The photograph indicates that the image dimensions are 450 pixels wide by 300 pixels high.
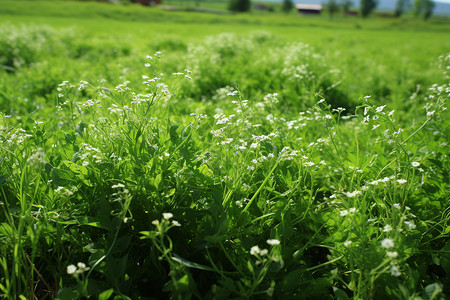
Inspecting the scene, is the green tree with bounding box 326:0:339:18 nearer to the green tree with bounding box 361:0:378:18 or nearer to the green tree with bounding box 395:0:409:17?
the green tree with bounding box 361:0:378:18

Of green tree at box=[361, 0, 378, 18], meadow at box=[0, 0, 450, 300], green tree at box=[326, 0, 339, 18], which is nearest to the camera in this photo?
meadow at box=[0, 0, 450, 300]

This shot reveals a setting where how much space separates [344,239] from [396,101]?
4.95m

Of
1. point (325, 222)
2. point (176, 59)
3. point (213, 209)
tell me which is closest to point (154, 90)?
point (213, 209)

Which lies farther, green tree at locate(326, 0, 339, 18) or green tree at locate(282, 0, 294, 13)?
green tree at locate(326, 0, 339, 18)

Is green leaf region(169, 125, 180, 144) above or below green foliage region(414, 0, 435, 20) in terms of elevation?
below

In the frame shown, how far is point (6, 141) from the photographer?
7.29 ft

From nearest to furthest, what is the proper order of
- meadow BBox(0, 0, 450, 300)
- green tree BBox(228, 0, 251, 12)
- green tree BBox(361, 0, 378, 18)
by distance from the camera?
meadow BBox(0, 0, 450, 300), green tree BBox(228, 0, 251, 12), green tree BBox(361, 0, 378, 18)

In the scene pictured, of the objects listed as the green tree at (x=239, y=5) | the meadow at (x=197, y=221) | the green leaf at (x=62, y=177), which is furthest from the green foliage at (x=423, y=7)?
the green leaf at (x=62, y=177)

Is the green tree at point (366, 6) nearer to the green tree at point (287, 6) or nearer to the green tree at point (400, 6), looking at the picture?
the green tree at point (400, 6)

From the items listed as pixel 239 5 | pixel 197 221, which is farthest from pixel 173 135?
pixel 239 5

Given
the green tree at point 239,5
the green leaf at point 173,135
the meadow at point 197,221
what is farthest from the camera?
the green tree at point 239,5

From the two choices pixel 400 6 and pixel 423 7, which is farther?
pixel 400 6

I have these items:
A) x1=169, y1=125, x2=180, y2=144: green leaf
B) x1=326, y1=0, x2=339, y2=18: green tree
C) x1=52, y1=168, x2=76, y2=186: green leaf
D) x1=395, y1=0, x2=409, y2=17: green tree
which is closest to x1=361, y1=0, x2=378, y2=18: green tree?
x1=326, y1=0, x2=339, y2=18: green tree

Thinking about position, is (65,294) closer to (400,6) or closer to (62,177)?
(62,177)
